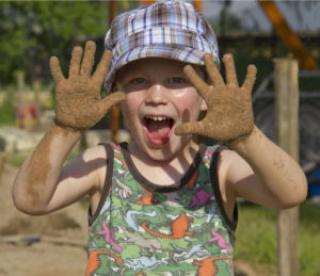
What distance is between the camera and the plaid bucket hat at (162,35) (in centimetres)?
191

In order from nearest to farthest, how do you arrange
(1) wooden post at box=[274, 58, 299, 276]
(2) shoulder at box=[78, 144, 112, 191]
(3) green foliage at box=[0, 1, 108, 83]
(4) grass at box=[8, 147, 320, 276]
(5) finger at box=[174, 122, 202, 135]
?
(5) finger at box=[174, 122, 202, 135] → (2) shoulder at box=[78, 144, 112, 191] → (1) wooden post at box=[274, 58, 299, 276] → (4) grass at box=[8, 147, 320, 276] → (3) green foliage at box=[0, 1, 108, 83]

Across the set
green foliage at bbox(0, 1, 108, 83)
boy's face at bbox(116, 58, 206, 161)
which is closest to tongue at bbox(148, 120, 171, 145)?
boy's face at bbox(116, 58, 206, 161)

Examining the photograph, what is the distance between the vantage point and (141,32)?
1964 mm

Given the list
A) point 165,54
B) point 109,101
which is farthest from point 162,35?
point 109,101

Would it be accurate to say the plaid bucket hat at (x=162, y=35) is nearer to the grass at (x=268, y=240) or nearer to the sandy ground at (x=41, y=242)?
the sandy ground at (x=41, y=242)

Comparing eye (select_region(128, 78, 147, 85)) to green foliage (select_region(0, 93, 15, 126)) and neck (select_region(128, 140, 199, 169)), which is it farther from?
green foliage (select_region(0, 93, 15, 126))

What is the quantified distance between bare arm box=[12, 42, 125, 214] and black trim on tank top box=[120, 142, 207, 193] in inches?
7.9

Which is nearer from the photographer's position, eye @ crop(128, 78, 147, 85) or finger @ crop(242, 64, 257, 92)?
finger @ crop(242, 64, 257, 92)

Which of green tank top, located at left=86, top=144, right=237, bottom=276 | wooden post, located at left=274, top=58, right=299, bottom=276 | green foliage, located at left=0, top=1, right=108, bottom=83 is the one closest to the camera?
green tank top, located at left=86, top=144, right=237, bottom=276

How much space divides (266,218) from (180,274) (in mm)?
4871

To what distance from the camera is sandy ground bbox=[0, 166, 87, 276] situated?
4.71m

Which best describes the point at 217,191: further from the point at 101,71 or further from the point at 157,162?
the point at 101,71

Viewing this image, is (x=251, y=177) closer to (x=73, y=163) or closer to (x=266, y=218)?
(x=73, y=163)

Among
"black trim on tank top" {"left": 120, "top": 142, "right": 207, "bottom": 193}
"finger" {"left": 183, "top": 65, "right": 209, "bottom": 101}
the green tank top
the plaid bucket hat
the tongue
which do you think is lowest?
the green tank top
